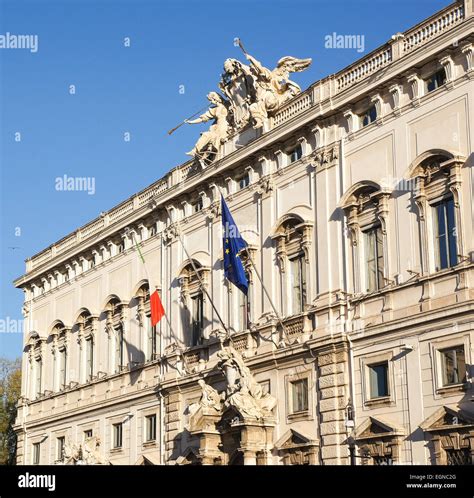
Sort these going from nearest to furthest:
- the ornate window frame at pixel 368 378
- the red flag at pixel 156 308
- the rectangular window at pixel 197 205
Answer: the ornate window frame at pixel 368 378 < the red flag at pixel 156 308 < the rectangular window at pixel 197 205

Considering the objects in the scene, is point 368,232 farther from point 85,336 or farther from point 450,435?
point 85,336

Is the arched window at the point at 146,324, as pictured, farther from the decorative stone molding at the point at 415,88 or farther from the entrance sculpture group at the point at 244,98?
the decorative stone molding at the point at 415,88

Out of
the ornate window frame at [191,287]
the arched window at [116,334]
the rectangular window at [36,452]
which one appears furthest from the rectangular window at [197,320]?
the rectangular window at [36,452]

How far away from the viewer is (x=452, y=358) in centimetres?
3188

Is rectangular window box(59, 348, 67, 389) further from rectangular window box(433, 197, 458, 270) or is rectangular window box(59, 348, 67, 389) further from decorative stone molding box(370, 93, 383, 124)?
rectangular window box(433, 197, 458, 270)

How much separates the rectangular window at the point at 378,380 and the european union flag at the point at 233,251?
6.82 m

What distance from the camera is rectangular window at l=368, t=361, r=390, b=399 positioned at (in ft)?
113

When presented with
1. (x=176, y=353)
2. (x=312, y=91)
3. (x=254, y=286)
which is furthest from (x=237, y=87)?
(x=176, y=353)

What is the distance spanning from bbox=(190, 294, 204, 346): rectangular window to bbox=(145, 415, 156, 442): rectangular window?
15.4 ft

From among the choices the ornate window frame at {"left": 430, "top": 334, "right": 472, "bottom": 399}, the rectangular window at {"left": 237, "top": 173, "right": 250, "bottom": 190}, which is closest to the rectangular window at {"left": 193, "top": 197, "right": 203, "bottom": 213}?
the rectangular window at {"left": 237, "top": 173, "right": 250, "bottom": 190}

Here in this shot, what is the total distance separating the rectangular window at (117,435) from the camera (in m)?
50.4

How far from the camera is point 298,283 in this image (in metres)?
39.6

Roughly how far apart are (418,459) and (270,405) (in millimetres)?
8100
